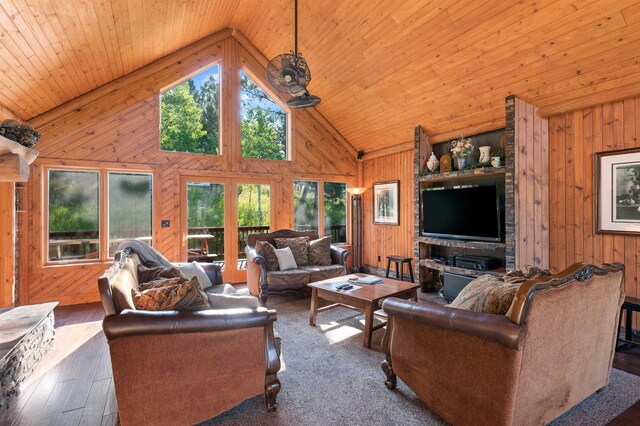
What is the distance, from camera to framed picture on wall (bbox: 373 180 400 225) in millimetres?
6406

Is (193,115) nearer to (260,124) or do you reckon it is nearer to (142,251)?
(260,124)

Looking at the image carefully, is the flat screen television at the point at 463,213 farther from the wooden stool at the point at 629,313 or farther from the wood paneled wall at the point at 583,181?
the wooden stool at the point at 629,313

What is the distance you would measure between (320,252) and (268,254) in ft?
2.84

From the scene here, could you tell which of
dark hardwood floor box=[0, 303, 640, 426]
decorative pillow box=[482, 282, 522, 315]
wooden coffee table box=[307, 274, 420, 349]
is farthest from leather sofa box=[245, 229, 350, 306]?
decorative pillow box=[482, 282, 522, 315]

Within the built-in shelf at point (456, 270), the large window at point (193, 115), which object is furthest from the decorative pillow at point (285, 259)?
the large window at point (193, 115)

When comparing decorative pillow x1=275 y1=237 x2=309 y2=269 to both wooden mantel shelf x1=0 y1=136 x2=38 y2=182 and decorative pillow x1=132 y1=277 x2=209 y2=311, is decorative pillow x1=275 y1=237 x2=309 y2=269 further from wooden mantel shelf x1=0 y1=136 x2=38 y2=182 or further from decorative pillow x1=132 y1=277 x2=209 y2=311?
wooden mantel shelf x1=0 y1=136 x2=38 y2=182

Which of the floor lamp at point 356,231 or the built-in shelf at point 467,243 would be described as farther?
the floor lamp at point 356,231

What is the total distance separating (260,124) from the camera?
6395 mm

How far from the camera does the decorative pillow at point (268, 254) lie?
4.77 m

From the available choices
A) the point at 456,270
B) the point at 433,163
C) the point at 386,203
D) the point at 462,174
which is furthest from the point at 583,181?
the point at 386,203

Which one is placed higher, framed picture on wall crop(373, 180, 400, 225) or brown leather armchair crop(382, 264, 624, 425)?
framed picture on wall crop(373, 180, 400, 225)

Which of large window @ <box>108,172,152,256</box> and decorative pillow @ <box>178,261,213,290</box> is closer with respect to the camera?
decorative pillow @ <box>178,261,213,290</box>

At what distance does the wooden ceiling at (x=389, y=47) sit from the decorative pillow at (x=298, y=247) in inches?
106

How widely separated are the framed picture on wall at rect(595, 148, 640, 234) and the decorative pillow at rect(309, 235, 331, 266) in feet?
11.1
